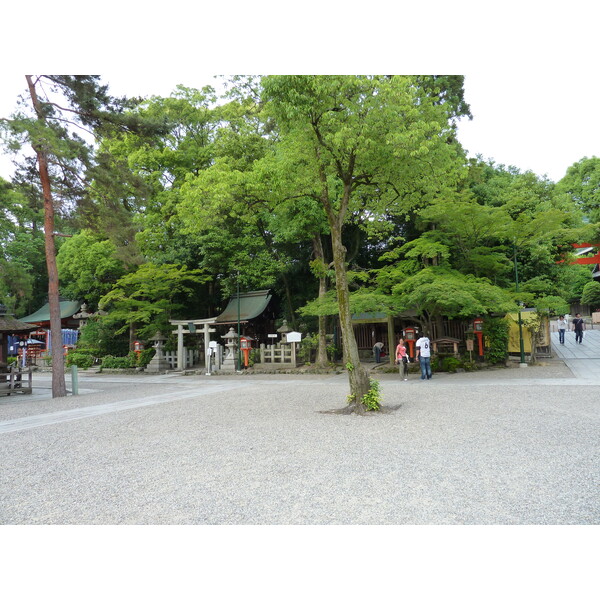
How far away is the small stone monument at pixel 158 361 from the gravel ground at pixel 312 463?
457 inches

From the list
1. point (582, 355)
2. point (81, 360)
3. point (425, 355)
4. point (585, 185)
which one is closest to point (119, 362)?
point (81, 360)

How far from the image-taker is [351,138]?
8648 millimetres

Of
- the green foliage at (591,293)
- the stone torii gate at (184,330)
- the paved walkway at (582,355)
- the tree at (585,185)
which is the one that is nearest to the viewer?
the paved walkway at (582,355)

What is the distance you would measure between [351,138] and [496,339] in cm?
1097

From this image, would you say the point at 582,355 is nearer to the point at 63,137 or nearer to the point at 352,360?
the point at 352,360

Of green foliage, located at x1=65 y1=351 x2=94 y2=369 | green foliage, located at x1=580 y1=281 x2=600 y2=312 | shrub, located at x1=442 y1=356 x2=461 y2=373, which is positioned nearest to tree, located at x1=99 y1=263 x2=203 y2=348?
green foliage, located at x1=65 y1=351 x2=94 y2=369

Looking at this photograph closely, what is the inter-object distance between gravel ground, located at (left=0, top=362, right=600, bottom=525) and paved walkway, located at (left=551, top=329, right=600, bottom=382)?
419 cm

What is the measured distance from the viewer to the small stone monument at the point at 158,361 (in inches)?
865

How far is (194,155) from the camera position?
23.7 meters

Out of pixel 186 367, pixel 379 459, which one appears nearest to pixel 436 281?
pixel 379 459

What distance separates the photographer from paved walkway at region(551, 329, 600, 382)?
546 inches

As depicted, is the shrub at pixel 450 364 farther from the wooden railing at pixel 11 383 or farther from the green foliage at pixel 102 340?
the green foliage at pixel 102 340

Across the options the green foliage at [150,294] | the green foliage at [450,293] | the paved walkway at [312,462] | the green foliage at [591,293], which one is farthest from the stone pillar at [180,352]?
the green foliage at [591,293]

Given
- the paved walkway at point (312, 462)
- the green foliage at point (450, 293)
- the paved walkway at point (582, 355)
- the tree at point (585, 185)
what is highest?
the tree at point (585, 185)
